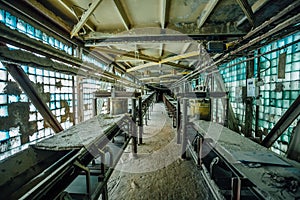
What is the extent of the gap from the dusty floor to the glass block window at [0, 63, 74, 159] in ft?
3.76

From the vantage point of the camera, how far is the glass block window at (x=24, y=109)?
1.55 metres

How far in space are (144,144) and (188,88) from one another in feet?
10.7

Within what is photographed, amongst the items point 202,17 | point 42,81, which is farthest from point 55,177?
point 202,17

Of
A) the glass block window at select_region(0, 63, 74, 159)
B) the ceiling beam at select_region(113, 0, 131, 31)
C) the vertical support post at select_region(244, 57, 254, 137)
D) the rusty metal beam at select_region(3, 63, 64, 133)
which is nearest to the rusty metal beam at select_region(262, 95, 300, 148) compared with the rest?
the vertical support post at select_region(244, 57, 254, 137)

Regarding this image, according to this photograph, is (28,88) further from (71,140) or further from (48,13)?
(48,13)

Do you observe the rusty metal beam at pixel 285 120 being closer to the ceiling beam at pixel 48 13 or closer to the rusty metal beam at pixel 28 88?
the rusty metal beam at pixel 28 88

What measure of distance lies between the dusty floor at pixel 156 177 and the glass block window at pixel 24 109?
45.2 inches

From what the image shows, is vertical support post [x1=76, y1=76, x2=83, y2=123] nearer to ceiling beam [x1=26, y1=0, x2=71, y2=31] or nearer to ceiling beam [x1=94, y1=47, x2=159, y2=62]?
ceiling beam [x1=94, y1=47, x2=159, y2=62]

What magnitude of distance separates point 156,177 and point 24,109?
5.99ft

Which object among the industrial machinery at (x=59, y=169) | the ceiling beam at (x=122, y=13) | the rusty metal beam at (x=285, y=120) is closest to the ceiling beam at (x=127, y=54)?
the ceiling beam at (x=122, y=13)

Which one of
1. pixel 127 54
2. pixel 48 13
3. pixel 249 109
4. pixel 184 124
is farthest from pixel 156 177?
pixel 127 54

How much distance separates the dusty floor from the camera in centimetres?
179

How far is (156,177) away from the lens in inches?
83.4

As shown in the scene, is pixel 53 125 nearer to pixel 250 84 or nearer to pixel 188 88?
pixel 250 84
